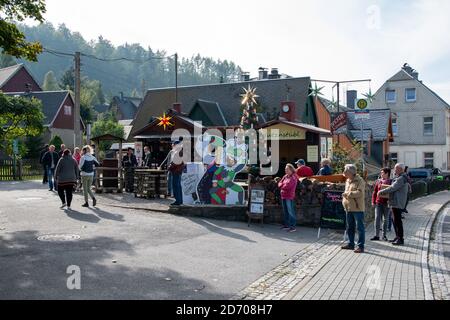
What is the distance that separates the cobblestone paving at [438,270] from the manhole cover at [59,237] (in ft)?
21.8

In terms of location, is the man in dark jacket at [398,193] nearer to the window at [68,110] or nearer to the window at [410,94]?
the window at [410,94]

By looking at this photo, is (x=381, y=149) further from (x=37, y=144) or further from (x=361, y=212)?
(x=361, y=212)

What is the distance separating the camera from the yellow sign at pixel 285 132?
827 inches

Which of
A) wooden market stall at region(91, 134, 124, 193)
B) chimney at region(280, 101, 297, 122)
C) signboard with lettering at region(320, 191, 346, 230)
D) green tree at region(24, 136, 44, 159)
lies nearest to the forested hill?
green tree at region(24, 136, 44, 159)

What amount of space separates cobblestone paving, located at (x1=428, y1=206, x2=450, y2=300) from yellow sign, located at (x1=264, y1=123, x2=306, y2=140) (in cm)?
795

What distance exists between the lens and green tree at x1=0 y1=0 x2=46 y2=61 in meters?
11.1

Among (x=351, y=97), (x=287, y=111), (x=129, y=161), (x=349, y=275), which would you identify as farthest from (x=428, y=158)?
(x=349, y=275)

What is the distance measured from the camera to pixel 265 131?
2119cm

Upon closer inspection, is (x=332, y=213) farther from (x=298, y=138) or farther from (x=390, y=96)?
(x=390, y=96)

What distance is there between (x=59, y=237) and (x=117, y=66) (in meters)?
155

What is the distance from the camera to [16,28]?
37.7 feet

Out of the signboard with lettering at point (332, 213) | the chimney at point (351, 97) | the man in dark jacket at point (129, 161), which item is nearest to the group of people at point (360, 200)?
the signboard with lettering at point (332, 213)
